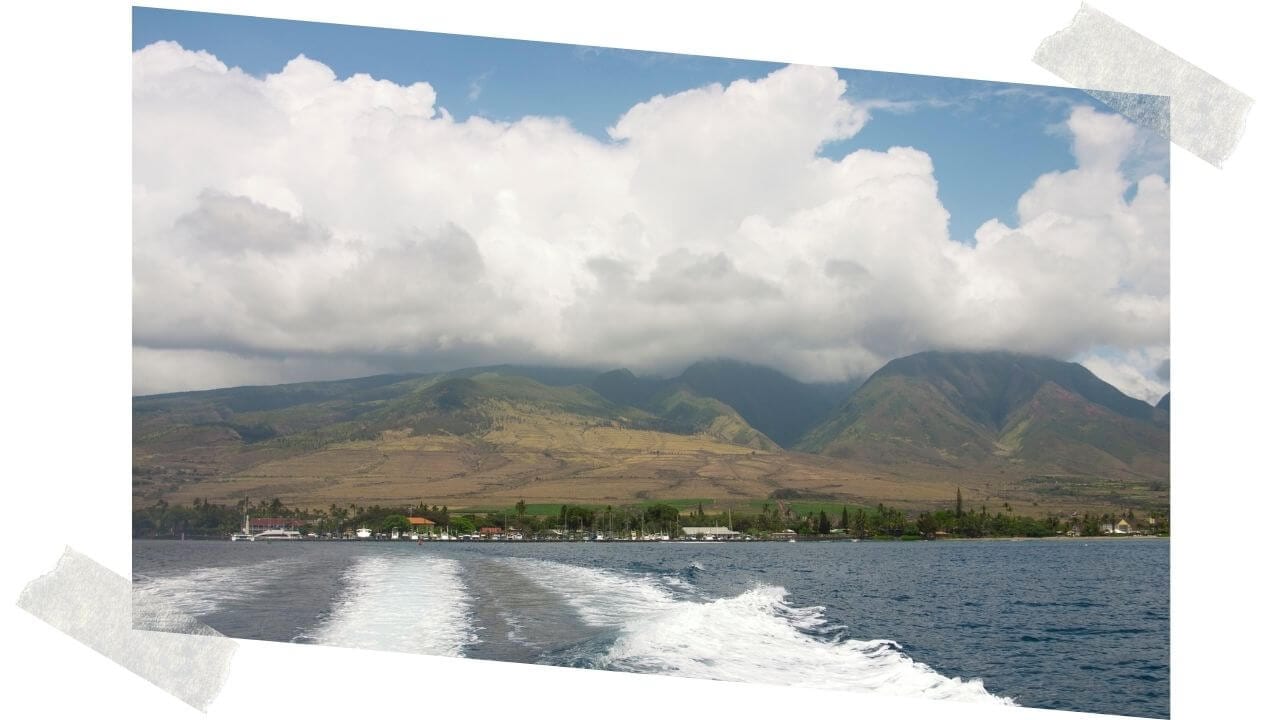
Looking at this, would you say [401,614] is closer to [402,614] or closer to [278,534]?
[402,614]

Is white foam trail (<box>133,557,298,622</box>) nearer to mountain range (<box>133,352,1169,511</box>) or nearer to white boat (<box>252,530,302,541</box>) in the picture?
white boat (<box>252,530,302,541</box>)

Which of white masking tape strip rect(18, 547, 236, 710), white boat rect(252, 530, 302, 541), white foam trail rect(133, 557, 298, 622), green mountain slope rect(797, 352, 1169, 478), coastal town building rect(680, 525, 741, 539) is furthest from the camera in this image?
green mountain slope rect(797, 352, 1169, 478)

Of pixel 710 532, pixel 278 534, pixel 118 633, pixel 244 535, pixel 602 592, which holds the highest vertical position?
pixel 118 633

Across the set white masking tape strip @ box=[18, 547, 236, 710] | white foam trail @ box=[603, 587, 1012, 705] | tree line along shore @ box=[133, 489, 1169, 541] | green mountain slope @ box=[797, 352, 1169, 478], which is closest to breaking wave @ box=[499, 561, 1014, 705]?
white foam trail @ box=[603, 587, 1012, 705]

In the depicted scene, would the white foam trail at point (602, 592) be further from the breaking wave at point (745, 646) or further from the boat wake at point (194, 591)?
the boat wake at point (194, 591)

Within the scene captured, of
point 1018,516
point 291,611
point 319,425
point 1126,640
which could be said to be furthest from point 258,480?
point 1018,516

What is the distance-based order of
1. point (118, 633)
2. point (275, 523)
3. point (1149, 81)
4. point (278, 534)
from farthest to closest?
point (275, 523)
point (278, 534)
point (118, 633)
point (1149, 81)

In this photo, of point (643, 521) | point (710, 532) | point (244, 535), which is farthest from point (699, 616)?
point (643, 521)

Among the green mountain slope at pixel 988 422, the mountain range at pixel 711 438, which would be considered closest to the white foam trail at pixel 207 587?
the mountain range at pixel 711 438
